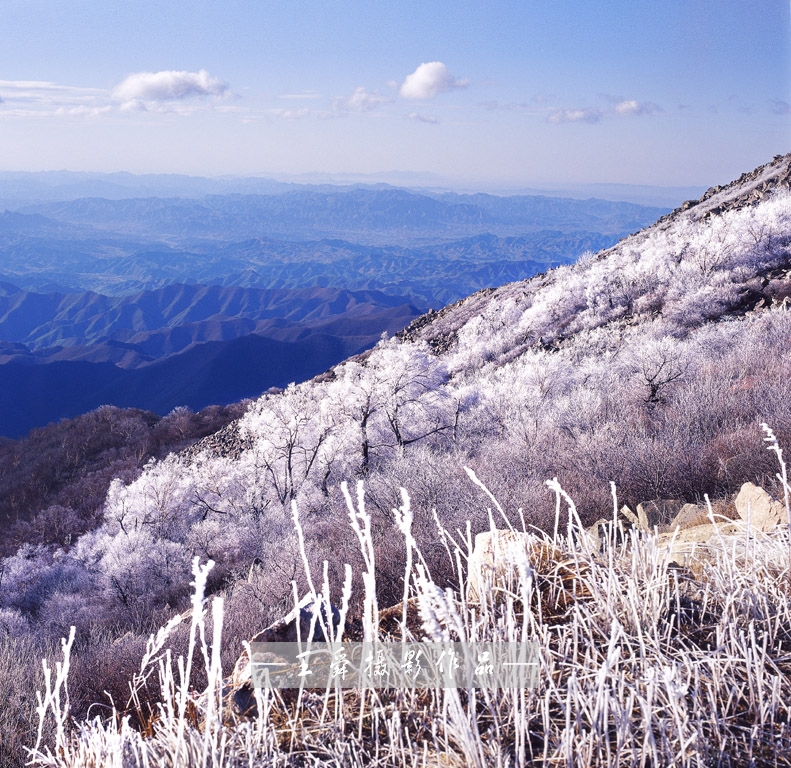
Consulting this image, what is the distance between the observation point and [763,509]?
13.8ft

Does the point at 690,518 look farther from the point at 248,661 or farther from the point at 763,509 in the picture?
the point at 248,661

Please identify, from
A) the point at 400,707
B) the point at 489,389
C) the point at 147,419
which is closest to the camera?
the point at 400,707

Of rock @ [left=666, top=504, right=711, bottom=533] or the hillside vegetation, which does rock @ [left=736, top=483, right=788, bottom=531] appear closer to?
rock @ [left=666, top=504, right=711, bottom=533]

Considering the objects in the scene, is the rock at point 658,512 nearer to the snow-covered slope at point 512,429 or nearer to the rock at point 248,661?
the snow-covered slope at point 512,429

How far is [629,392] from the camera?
14.1 metres

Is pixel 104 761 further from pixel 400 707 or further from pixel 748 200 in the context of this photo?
pixel 748 200

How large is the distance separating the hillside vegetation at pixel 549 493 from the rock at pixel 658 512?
0.72 metres

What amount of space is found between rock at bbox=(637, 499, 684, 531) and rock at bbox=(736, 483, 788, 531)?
983 millimetres

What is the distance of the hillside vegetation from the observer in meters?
1.72

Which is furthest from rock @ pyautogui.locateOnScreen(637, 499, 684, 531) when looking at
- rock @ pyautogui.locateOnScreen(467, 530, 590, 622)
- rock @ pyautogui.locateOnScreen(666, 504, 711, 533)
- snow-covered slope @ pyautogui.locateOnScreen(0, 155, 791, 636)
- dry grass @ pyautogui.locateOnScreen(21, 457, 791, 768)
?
dry grass @ pyautogui.locateOnScreen(21, 457, 791, 768)

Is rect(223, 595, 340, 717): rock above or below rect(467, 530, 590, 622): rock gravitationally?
below

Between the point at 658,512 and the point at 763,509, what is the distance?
1.64 meters

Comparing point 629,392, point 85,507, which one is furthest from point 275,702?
point 85,507

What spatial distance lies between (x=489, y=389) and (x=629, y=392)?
8.27 m
